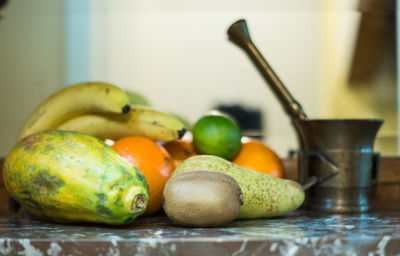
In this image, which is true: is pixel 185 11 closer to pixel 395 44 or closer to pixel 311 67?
pixel 311 67

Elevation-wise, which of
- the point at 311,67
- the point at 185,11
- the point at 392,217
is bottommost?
the point at 392,217

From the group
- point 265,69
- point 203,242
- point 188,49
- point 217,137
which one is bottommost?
point 203,242

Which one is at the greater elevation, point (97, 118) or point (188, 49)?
point (188, 49)

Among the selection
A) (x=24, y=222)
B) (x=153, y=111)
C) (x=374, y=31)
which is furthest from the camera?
(x=374, y=31)

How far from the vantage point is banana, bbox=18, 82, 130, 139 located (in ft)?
2.50

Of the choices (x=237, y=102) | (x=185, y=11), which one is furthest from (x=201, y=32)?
(x=237, y=102)

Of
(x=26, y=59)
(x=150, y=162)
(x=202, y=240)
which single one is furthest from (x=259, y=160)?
(x=26, y=59)

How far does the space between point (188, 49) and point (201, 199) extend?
756mm

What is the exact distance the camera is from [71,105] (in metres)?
0.79

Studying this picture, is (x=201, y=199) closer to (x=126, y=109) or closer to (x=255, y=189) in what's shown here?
(x=255, y=189)

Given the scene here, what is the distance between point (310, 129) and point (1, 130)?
0.78 m

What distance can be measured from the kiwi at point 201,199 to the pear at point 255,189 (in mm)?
73

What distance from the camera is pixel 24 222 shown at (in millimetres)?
652

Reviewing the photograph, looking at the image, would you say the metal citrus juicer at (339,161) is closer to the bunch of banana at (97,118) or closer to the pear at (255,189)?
the pear at (255,189)
